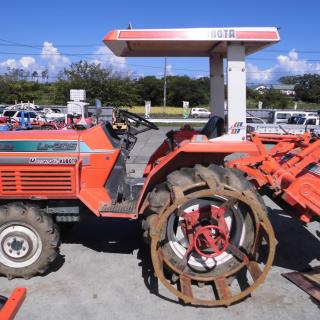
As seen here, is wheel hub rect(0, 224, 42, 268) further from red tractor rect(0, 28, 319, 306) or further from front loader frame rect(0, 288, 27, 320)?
front loader frame rect(0, 288, 27, 320)

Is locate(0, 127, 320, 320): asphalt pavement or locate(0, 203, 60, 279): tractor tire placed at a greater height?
locate(0, 203, 60, 279): tractor tire

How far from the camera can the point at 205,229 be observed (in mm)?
3609

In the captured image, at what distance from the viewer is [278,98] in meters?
60.6

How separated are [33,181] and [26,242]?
0.58 meters

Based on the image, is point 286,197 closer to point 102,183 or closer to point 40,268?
point 102,183

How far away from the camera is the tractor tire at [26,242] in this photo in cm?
388

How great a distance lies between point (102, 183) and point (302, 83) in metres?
76.7

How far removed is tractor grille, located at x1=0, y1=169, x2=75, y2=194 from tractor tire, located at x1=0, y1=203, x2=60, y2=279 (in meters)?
0.17

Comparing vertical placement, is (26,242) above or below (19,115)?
below

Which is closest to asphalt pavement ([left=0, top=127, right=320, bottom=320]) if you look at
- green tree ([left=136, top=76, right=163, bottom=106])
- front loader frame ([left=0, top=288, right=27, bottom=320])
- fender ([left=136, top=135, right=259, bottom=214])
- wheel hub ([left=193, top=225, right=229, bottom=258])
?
wheel hub ([left=193, top=225, right=229, bottom=258])

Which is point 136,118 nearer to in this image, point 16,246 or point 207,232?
point 207,232

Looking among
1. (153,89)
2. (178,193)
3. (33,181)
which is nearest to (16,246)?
(33,181)

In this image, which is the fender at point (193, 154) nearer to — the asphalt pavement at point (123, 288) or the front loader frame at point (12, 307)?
the asphalt pavement at point (123, 288)

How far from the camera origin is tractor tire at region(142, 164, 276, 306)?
344 cm
